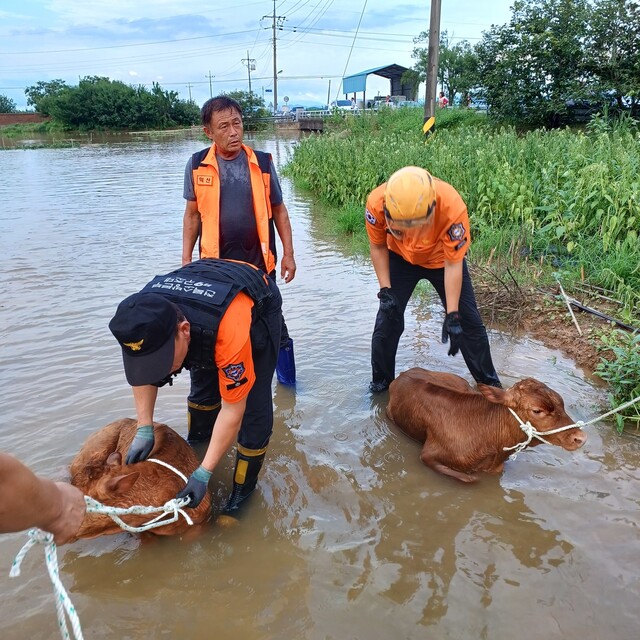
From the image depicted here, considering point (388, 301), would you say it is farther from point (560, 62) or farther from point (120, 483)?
point (560, 62)

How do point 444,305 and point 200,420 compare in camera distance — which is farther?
point 444,305

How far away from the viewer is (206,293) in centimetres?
259

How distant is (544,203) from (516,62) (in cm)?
1628

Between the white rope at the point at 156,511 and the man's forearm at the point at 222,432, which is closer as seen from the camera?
the white rope at the point at 156,511

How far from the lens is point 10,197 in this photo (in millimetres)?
14727

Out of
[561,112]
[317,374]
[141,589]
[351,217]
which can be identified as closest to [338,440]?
[317,374]

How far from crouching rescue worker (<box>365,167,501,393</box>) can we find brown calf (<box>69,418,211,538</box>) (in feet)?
6.27

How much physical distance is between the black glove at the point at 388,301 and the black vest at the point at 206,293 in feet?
4.85

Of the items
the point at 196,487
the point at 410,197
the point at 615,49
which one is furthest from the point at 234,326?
the point at 615,49

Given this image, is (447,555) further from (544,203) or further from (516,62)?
(516,62)

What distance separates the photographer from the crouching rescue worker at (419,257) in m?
3.38

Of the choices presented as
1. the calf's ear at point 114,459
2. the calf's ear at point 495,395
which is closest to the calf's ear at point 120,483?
the calf's ear at point 114,459

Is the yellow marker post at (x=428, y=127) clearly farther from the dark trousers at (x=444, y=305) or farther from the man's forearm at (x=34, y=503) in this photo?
the man's forearm at (x=34, y=503)

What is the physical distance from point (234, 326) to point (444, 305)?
2.29m
